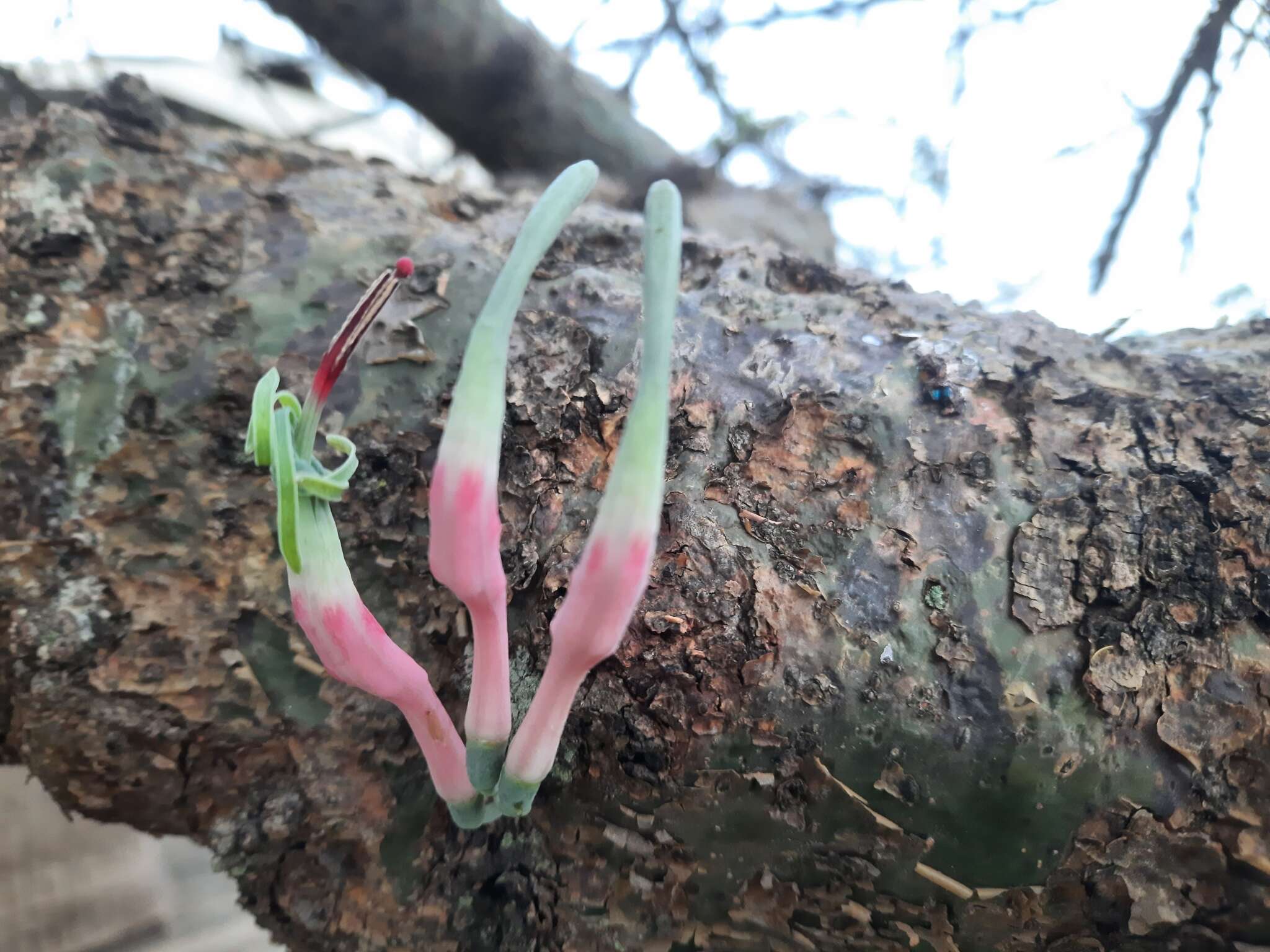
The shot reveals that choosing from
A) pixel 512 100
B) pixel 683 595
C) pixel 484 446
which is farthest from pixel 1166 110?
pixel 484 446

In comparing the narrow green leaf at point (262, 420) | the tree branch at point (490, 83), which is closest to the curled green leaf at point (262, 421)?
the narrow green leaf at point (262, 420)

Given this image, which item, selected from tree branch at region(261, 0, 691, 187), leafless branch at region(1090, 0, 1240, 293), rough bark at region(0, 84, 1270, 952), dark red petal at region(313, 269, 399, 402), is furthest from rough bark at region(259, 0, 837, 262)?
dark red petal at region(313, 269, 399, 402)

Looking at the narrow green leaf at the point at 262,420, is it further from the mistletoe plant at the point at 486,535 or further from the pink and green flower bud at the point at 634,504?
the pink and green flower bud at the point at 634,504

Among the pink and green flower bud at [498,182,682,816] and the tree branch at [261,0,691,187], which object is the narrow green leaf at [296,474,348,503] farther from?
the tree branch at [261,0,691,187]

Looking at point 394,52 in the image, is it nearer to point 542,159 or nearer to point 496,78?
point 496,78

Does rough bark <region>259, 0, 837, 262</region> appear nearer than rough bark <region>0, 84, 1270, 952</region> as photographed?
No
